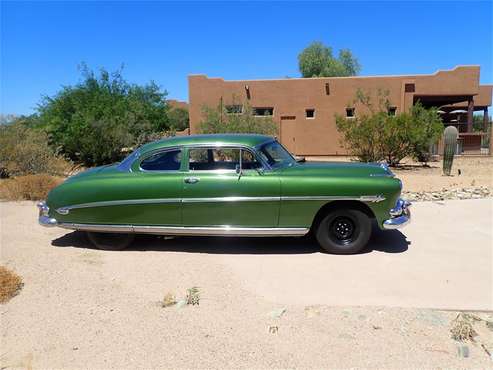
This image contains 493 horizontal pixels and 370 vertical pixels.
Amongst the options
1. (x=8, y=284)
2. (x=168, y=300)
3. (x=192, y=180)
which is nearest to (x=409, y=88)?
(x=192, y=180)

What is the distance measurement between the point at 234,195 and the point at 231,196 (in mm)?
40

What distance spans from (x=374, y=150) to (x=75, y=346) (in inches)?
579

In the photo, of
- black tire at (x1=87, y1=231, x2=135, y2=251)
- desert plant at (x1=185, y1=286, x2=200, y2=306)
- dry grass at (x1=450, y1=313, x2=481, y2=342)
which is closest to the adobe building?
black tire at (x1=87, y1=231, x2=135, y2=251)

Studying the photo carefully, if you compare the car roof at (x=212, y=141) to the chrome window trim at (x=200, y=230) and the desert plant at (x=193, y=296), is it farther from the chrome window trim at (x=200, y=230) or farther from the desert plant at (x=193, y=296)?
the desert plant at (x=193, y=296)

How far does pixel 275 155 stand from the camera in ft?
18.0

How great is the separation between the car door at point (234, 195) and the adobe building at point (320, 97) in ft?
61.8

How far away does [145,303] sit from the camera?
393 centimetres

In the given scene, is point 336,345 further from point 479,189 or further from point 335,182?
point 479,189

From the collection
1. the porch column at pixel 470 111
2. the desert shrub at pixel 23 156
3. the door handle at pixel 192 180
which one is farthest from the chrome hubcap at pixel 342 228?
the porch column at pixel 470 111

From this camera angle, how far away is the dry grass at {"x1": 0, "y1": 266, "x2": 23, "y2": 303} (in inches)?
161

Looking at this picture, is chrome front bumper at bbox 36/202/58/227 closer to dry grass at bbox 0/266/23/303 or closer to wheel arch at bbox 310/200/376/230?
dry grass at bbox 0/266/23/303

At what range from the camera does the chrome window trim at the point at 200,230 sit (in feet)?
16.5

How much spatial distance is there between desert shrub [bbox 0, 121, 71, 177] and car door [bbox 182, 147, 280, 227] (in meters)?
8.91

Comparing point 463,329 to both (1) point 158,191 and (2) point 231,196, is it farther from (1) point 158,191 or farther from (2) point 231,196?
(1) point 158,191
